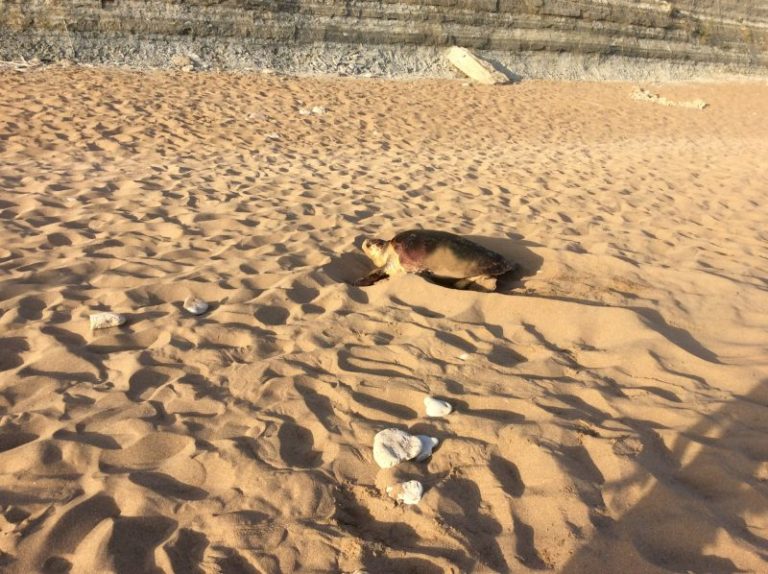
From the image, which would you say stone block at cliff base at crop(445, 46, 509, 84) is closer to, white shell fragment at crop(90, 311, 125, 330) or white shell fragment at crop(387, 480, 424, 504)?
white shell fragment at crop(90, 311, 125, 330)

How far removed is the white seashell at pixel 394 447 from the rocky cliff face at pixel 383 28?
11.6m

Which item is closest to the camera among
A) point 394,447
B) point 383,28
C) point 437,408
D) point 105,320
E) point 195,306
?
point 394,447

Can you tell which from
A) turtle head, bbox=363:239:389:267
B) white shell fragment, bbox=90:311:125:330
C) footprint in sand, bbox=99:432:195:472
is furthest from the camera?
turtle head, bbox=363:239:389:267

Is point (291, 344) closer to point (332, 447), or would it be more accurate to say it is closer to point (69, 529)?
point (332, 447)

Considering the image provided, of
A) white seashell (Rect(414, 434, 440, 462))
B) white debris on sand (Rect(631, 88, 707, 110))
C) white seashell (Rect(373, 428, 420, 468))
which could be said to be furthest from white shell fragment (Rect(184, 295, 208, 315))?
white debris on sand (Rect(631, 88, 707, 110))

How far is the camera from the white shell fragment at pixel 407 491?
184 centimetres

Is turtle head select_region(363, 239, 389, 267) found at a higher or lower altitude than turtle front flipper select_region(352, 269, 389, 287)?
higher

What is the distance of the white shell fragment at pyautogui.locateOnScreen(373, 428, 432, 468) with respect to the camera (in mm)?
1986

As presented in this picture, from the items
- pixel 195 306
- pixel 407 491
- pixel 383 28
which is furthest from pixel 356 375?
pixel 383 28

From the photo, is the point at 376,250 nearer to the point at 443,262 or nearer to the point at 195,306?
the point at 443,262

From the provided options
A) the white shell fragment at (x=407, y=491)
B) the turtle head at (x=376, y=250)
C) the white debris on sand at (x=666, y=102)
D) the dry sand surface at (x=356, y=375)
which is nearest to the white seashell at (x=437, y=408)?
the dry sand surface at (x=356, y=375)

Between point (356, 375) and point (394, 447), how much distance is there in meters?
0.56

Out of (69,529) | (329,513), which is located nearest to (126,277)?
(69,529)

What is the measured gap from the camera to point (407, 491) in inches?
73.4
